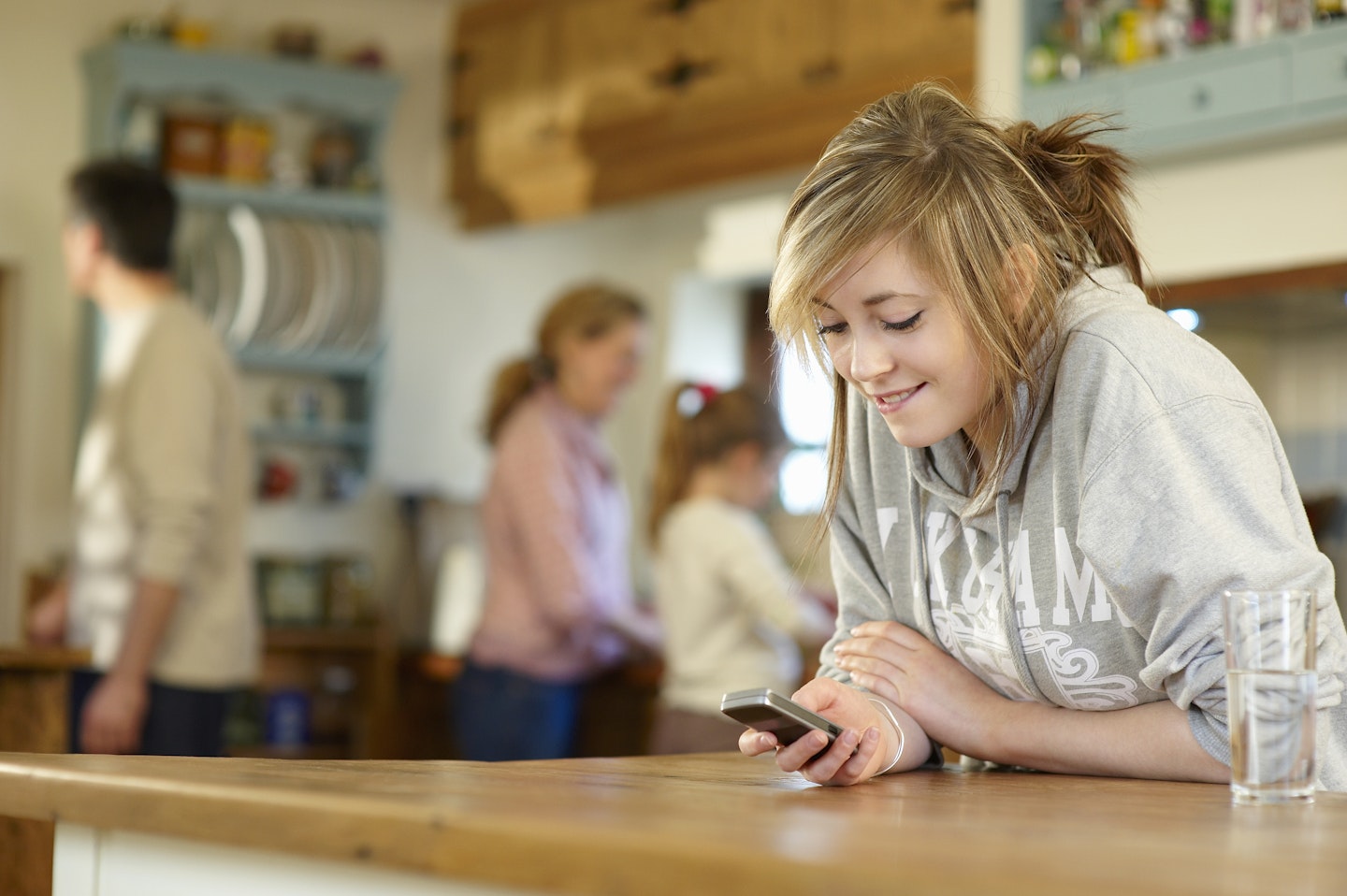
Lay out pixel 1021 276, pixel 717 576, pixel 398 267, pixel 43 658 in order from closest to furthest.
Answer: pixel 1021 276, pixel 43 658, pixel 717 576, pixel 398 267

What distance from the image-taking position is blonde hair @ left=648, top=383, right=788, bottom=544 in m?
3.02

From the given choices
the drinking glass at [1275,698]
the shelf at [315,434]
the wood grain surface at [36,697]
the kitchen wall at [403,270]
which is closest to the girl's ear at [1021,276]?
the drinking glass at [1275,698]

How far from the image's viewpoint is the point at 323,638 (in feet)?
14.2

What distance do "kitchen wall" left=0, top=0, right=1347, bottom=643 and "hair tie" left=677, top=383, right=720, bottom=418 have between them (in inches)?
32.6

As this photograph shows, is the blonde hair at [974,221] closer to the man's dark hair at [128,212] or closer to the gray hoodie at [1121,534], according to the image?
the gray hoodie at [1121,534]

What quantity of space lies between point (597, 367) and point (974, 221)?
218 cm

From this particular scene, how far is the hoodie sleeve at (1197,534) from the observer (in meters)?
1.12

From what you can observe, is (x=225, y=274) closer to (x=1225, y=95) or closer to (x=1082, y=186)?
(x=1225, y=95)

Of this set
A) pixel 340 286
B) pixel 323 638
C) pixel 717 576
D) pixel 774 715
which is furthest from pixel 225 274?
pixel 774 715

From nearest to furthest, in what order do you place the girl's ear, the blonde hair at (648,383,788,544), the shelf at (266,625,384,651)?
the girl's ear → the blonde hair at (648,383,788,544) → the shelf at (266,625,384,651)

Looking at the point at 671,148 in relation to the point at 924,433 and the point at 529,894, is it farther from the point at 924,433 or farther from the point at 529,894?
the point at 529,894

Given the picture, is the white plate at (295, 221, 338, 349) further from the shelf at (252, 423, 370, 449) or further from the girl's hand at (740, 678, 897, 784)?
the girl's hand at (740, 678, 897, 784)

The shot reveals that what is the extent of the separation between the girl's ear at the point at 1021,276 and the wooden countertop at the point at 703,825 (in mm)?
372

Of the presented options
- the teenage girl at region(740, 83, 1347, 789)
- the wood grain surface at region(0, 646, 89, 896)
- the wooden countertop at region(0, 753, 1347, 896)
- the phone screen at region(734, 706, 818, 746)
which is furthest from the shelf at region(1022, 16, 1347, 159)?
the wood grain surface at region(0, 646, 89, 896)
